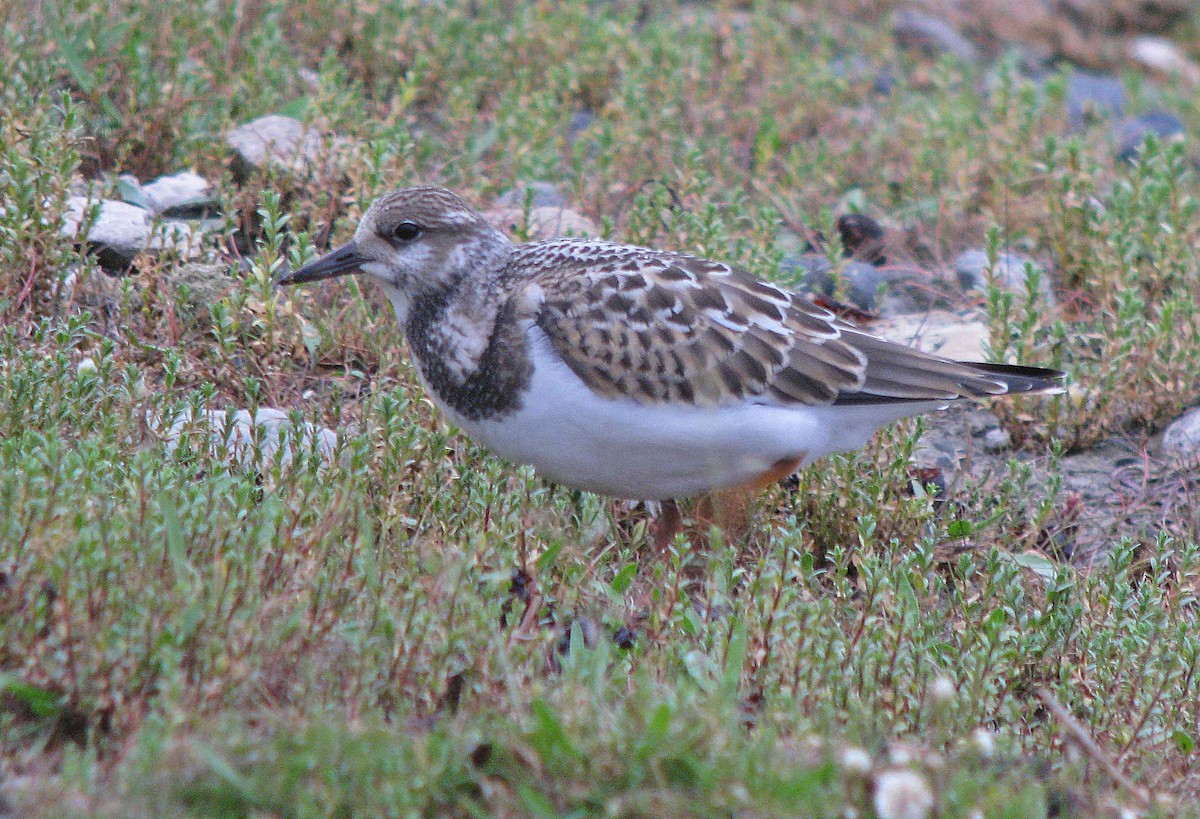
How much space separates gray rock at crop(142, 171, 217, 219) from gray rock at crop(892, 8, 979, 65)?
6055mm

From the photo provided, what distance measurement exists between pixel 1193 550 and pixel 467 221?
2606mm

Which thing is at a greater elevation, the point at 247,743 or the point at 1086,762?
the point at 247,743

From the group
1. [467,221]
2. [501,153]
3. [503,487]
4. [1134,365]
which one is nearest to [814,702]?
[503,487]

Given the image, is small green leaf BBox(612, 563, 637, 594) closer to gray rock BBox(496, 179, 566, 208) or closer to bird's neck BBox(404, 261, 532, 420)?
bird's neck BBox(404, 261, 532, 420)

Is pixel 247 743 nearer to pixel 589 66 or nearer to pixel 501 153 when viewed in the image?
pixel 501 153

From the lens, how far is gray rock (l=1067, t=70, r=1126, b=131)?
9258 mm

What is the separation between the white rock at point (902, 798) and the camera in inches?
111

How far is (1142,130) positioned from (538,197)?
4350mm

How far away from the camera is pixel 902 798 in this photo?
112 inches

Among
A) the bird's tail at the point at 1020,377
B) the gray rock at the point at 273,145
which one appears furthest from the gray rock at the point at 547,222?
the bird's tail at the point at 1020,377

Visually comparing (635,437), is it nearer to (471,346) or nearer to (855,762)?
(471,346)

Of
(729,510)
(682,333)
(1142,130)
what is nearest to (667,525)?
(729,510)

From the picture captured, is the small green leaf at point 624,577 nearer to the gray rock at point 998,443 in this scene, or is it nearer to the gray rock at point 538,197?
the gray rock at point 998,443

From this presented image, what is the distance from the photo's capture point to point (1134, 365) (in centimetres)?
587
